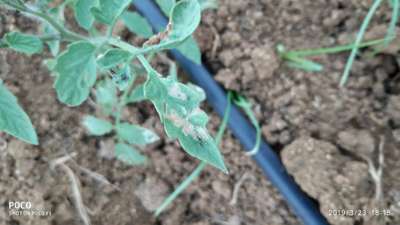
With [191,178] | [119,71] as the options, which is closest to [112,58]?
[119,71]

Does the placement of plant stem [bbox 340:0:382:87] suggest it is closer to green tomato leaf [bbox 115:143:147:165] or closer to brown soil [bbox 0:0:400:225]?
brown soil [bbox 0:0:400:225]

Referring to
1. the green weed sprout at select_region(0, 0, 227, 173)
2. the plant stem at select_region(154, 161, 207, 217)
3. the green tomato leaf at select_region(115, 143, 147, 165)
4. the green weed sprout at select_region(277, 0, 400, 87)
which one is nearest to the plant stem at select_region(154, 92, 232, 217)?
the plant stem at select_region(154, 161, 207, 217)

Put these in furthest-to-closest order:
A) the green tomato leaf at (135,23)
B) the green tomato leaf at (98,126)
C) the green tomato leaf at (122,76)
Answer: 1. the green tomato leaf at (98,126)
2. the green tomato leaf at (135,23)
3. the green tomato leaf at (122,76)

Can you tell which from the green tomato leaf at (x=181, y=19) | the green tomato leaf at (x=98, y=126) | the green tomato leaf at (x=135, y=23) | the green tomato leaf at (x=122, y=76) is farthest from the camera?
the green tomato leaf at (x=98, y=126)

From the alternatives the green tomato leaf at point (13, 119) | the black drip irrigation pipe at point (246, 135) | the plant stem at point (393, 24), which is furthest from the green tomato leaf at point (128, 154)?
the plant stem at point (393, 24)

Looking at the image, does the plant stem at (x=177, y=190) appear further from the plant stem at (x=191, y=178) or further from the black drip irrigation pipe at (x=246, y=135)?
the black drip irrigation pipe at (x=246, y=135)

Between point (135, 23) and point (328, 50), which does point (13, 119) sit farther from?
point (328, 50)
